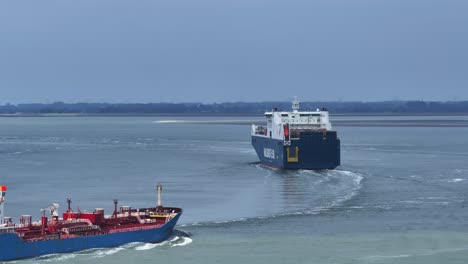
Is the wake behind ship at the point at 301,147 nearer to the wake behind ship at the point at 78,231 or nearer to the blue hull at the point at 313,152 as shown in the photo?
the blue hull at the point at 313,152

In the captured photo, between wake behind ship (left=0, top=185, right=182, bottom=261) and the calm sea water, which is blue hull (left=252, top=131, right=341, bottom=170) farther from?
wake behind ship (left=0, top=185, right=182, bottom=261)

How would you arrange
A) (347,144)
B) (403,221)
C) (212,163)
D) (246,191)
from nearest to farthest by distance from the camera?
(403,221) < (246,191) < (212,163) < (347,144)

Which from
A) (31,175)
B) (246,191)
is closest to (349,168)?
(246,191)

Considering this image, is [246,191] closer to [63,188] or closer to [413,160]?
[63,188]

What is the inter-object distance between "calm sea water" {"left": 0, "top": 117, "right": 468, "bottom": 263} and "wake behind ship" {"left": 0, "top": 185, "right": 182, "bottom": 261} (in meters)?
0.56

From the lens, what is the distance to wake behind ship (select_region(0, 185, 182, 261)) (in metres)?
41.3

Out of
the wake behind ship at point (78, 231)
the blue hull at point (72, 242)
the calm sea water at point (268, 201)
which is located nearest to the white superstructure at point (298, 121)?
the calm sea water at point (268, 201)

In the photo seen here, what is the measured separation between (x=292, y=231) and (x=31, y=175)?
118ft

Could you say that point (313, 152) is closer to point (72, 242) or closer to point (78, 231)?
point (78, 231)

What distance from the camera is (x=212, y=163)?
309ft

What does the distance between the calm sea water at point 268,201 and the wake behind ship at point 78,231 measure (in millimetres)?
Answer: 562

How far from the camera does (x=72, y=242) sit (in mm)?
43125

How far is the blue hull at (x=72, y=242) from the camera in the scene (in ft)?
134

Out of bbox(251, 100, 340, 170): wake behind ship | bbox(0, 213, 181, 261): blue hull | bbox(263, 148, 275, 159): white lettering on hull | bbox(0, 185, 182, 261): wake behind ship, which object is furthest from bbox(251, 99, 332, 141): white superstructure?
bbox(0, 213, 181, 261): blue hull
